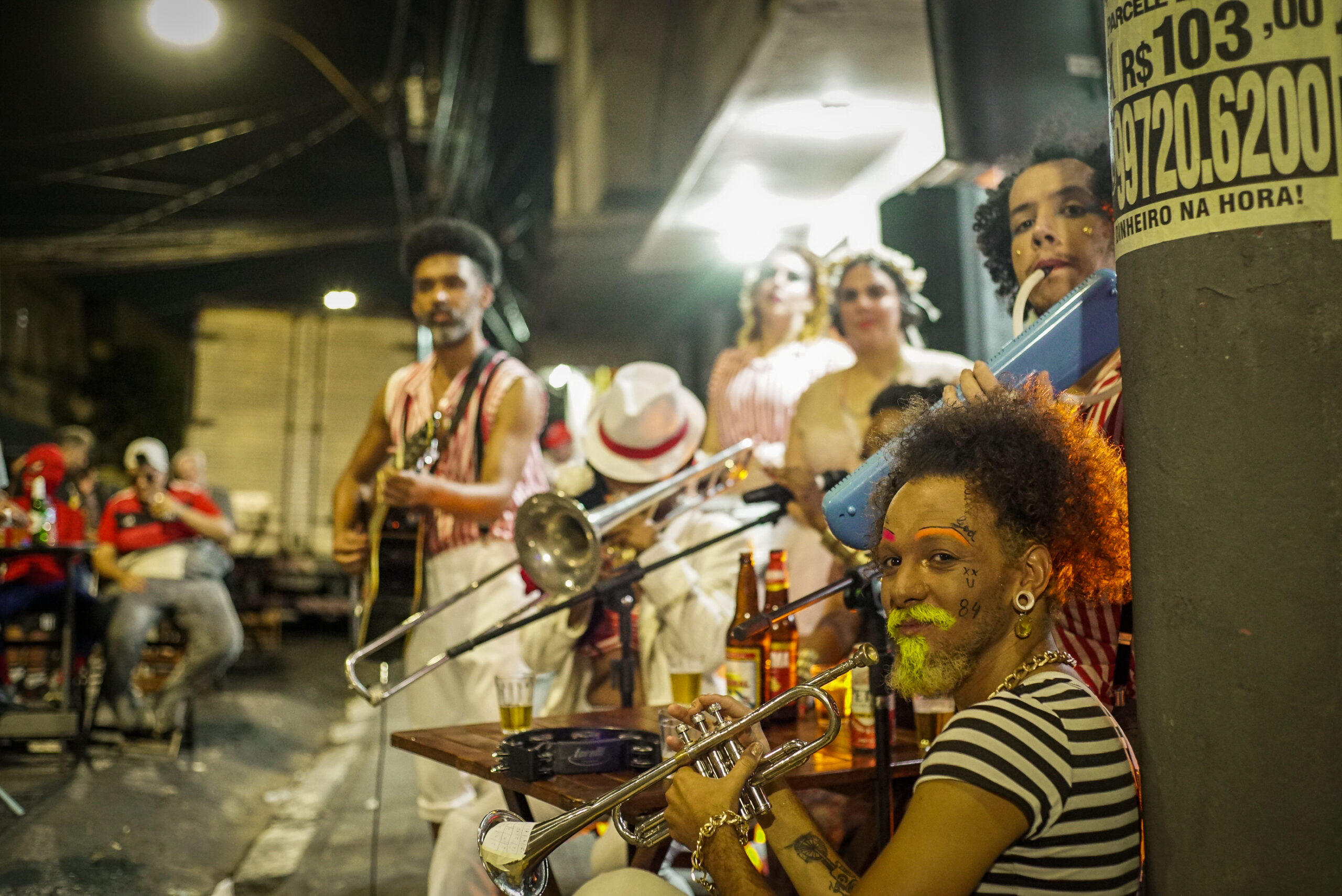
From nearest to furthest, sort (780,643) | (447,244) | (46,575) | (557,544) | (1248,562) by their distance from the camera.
Result: (1248,562) → (780,643) → (557,544) → (447,244) → (46,575)

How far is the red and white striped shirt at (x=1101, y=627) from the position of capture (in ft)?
7.74

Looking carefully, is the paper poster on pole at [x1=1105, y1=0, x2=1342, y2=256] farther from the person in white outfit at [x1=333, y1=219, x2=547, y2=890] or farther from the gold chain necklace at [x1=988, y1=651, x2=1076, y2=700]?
the person in white outfit at [x1=333, y1=219, x2=547, y2=890]

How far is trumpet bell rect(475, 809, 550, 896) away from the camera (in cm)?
205

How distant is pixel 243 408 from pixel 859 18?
1117cm

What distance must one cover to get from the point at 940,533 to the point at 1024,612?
19cm

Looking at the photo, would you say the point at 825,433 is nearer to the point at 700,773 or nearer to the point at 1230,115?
the point at 700,773

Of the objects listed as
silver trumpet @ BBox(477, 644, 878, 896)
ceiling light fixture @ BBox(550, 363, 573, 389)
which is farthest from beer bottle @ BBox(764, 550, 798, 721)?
ceiling light fixture @ BBox(550, 363, 573, 389)

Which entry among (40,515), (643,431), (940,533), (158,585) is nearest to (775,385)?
(643,431)

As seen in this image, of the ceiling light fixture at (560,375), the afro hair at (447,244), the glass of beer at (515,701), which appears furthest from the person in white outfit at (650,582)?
the ceiling light fixture at (560,375)

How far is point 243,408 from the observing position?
559 inches

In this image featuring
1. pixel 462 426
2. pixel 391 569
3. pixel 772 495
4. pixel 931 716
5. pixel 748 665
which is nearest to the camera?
pixel 931 716

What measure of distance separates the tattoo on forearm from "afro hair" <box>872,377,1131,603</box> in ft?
1.94

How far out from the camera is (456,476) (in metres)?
4.40

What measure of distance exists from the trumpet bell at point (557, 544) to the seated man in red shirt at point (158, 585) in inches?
185
